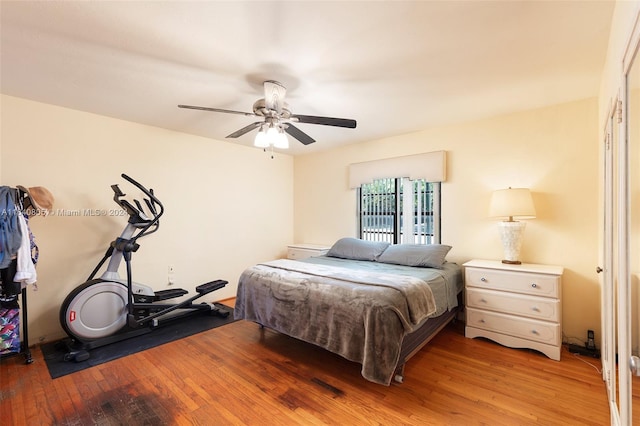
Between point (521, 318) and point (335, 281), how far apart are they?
1.83 meters

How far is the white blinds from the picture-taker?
12.1 ft

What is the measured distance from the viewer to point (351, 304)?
226cm

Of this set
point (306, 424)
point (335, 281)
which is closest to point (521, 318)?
point (335, 281)

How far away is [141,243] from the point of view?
3.54 meters

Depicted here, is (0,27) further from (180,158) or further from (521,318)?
(521,318)

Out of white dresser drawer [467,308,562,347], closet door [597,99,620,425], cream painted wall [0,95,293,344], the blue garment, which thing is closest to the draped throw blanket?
white dresser drawer [467,308,562,347]

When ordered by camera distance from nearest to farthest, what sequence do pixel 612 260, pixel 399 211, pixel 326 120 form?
pixel 612 260 < pixel 326 120 < pixel 399 211

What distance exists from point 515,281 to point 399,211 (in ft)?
5.51

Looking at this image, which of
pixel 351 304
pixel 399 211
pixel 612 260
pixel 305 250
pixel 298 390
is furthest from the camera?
pixel 305 250

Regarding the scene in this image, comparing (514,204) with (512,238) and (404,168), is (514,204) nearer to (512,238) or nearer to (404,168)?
(512,238)

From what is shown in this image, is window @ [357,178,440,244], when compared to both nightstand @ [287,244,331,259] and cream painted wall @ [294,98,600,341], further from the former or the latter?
nightstand @ [287,244,331,259]

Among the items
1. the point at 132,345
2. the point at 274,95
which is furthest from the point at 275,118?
the point at 132,345

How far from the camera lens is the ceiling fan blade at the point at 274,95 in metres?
2.39

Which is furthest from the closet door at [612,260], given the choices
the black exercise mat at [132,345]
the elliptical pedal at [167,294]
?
the elliptical pedal at [167,294]
